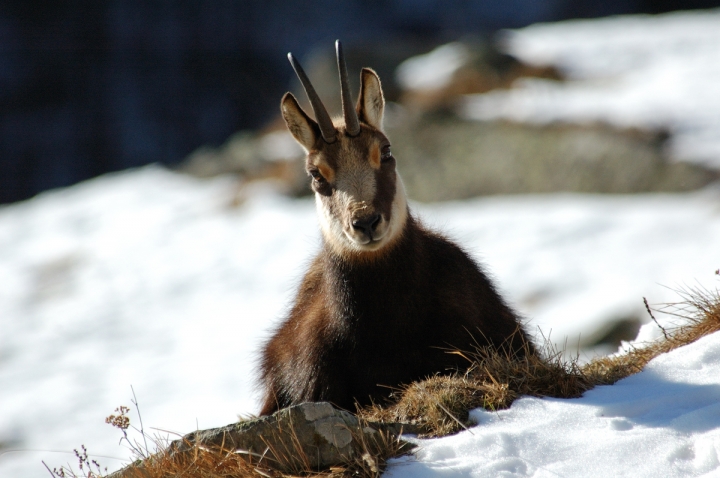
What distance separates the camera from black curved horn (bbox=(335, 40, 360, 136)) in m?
4.66

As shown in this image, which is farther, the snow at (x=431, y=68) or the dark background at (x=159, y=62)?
the dark background at (x=159, y=62)

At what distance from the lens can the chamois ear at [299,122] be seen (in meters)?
4.85

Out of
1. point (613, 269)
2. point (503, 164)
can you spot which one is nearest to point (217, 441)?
point (613, 269)

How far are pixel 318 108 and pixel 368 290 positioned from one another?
107 cm

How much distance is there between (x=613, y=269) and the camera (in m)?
12.1

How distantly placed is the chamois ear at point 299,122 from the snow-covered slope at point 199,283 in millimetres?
4375

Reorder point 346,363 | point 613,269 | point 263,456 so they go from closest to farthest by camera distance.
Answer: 1. point 263,456
2. point 346,363
3. point 613,269

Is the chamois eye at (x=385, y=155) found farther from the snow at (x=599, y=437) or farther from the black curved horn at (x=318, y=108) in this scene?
the snow at (x=599, y=437)

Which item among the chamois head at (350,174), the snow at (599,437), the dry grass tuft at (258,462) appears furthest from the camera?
the chamois head at (350,174)

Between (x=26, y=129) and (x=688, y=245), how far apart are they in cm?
2601

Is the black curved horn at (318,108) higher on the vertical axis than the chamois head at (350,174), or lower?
higher

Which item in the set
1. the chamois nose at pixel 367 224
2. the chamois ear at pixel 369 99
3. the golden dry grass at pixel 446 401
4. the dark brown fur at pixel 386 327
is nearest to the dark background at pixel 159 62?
the chamois ear at pixel 369 99

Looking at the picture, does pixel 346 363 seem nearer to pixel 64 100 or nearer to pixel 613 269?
pixel 613 269

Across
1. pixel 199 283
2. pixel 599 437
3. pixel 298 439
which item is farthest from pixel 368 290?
pixel 199 283
